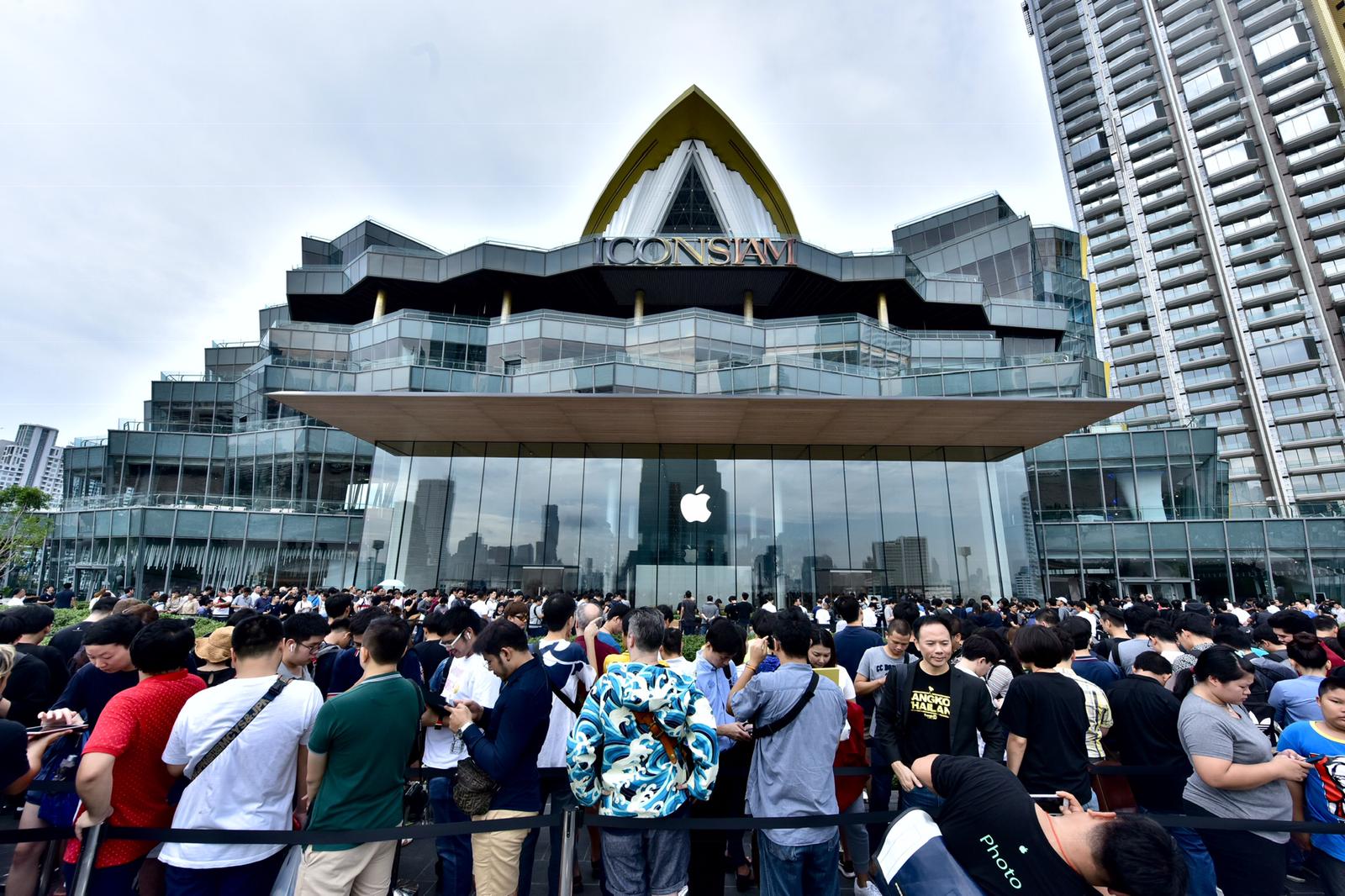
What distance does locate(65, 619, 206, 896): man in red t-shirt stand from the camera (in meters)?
2.83

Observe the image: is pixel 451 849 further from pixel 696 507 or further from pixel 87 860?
pixel 696 507

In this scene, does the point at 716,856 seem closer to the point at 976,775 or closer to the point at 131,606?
the point at 976,775

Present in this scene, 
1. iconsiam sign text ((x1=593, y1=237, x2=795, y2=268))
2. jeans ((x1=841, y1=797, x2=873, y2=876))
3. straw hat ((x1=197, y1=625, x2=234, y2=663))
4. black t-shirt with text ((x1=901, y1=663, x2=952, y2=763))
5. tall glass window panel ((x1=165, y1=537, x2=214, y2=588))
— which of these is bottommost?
jeans ((x1=841, y1=797, x2=873, y2=876))

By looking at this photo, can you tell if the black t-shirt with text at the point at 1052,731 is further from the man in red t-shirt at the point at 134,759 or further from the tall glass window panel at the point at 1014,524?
the tall glass window panel at the point at 1014,524

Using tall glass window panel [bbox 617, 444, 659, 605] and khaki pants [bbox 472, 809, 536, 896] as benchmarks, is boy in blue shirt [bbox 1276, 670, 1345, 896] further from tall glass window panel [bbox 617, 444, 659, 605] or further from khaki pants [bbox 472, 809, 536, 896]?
tall glass window panel [bbox 617, 444, 659, 605]

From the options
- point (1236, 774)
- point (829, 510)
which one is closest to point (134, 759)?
point (1236, 774)

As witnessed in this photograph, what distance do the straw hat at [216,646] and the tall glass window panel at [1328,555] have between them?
36.9 metres

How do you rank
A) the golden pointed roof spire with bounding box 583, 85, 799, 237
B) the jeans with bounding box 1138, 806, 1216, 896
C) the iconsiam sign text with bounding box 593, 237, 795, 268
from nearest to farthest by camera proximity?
1. the jeans with bounding box 1138, 806, 1216, 896
2. the iconsiam sign text with bounding box 593, 237, 795, 268
3. the golden pointed roof spire with bounding box 583, 85, 799, 237

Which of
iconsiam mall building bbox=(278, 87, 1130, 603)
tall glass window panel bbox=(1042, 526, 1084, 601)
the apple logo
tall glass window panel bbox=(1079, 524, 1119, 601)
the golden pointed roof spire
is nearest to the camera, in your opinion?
iconsiam mall building bbox=(278, 87, 1130, 603)

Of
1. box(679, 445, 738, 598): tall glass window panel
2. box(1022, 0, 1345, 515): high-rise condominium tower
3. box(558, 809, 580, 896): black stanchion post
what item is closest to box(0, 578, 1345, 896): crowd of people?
box(558, 809, 580, 896): black stanchion post

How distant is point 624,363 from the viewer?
20453 mm

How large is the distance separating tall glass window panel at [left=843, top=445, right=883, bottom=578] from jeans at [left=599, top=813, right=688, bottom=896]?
19801 mm

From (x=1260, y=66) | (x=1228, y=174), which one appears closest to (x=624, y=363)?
(x=1228, y=174)

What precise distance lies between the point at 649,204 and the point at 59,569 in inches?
1463
